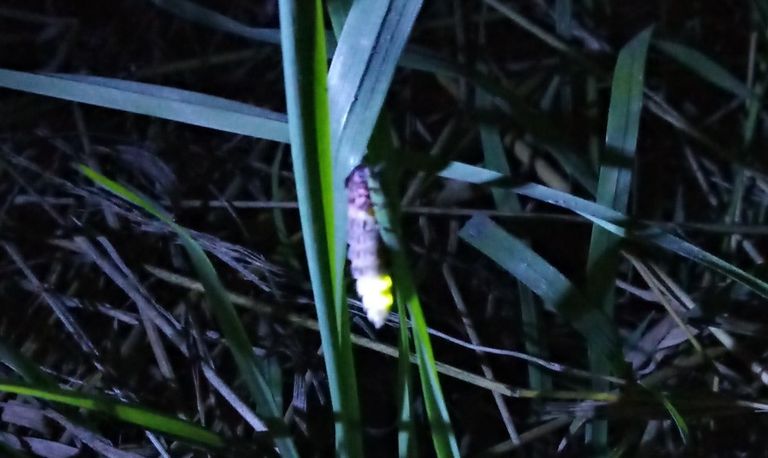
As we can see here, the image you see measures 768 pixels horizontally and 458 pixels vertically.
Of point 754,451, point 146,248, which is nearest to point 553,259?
point 754,451

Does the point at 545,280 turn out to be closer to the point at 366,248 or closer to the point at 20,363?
the point at 366,248

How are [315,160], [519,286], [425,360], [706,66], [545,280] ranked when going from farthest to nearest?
[706,66]
[519,286]
[545,280]
[425,360]
[315,160]

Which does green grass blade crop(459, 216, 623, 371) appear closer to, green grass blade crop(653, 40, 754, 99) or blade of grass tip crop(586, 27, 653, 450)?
blade of grass tip crop(586, 27, 653, 450)

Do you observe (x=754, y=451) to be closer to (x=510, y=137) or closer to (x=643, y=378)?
(x=643, y=378)

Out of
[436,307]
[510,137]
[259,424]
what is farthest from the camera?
[510,137]

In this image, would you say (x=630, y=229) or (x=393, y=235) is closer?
(x=393, y=235)

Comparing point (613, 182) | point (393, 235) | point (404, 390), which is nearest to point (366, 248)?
point (393, 235)

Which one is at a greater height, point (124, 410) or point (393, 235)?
point (393, 235)
